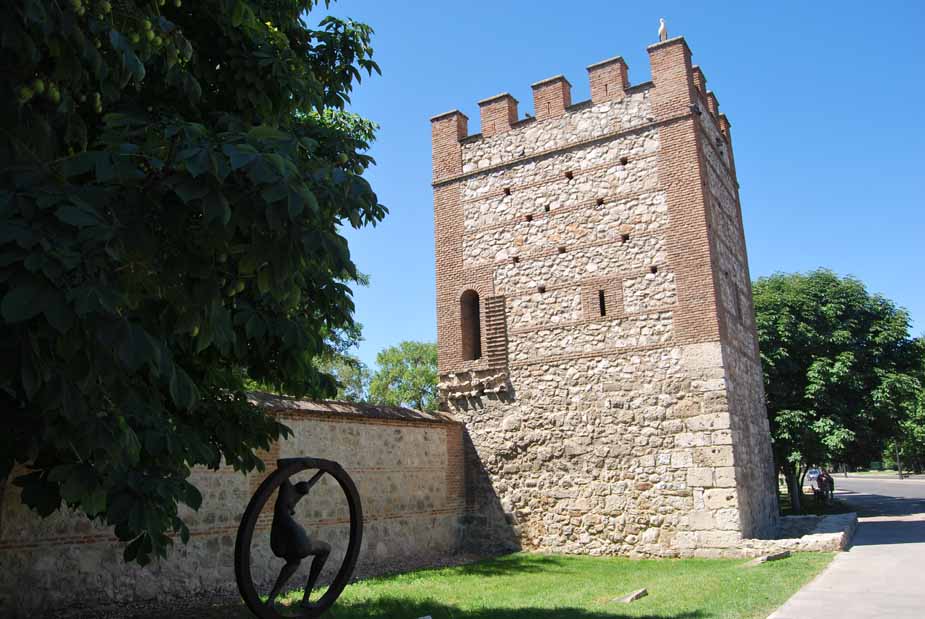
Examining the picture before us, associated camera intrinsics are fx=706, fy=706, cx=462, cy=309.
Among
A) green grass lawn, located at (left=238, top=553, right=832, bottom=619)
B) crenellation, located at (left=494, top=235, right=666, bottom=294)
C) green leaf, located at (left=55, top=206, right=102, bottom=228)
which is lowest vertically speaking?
green grass lawn, located at (left=238, top=553, right=832, bottom=619)

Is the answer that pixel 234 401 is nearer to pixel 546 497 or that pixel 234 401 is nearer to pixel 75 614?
pixel 75 614

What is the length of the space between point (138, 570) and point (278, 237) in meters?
6.61

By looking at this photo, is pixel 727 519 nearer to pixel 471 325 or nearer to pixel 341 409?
pixel 471 325

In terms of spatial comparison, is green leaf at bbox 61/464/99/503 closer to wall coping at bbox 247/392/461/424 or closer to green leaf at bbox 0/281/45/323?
green leaf at bbox 0/281/45/323

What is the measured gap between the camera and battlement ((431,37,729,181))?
13.2m

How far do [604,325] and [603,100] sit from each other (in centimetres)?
447

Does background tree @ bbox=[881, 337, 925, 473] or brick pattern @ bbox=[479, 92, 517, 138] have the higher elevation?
brick pattern @ bbox=[479, 92, 517, 138]

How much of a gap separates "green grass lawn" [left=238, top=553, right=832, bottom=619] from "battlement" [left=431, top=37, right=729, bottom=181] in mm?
7972

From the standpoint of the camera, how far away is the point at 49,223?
263cm

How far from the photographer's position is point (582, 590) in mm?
8859

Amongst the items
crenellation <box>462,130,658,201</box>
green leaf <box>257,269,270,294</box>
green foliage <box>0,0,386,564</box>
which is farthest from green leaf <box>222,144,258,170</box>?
crenellation <box>462,130,658,201</box>

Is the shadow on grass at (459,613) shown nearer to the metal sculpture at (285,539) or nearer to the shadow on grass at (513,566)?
the metal sculpture at (285,539)

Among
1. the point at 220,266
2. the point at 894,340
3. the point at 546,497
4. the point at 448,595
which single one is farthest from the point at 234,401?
the point at 894,340

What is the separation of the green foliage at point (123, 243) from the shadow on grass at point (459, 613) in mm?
3437
